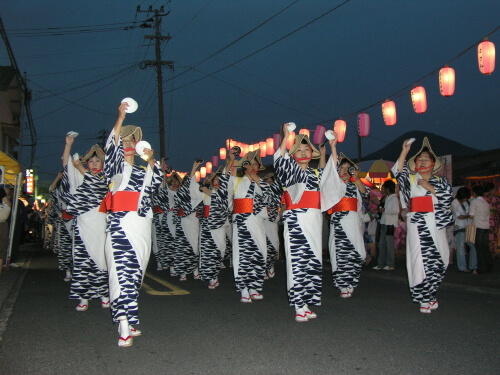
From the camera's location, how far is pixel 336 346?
5121 mm

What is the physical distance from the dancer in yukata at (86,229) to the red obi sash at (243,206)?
2074 mm

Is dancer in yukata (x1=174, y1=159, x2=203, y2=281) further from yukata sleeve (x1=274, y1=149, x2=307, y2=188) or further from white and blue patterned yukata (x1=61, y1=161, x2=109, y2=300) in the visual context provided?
yukata sleeve (x1=274, y1=149, x2=307, y2=188)

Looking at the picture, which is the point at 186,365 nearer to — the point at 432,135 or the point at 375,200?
the point at 375,200

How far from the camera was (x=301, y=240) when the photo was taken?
6.62m

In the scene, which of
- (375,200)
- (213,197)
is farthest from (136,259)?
(375,200)

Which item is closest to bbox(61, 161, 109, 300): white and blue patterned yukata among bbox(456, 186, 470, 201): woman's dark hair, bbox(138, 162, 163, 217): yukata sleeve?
bbox(138, 162, 163, 217): yukata sleeve

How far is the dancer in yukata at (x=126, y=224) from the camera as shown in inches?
215

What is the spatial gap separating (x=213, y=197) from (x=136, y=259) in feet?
15.2

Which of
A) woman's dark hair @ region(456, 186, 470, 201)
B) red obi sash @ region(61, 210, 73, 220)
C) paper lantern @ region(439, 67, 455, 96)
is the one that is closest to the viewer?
red obi sash @ region(61, 210, 73, 220)

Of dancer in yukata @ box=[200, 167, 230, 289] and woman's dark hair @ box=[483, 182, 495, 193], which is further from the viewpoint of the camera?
woman's dark hair @ box=[483, 182, 495, 193]

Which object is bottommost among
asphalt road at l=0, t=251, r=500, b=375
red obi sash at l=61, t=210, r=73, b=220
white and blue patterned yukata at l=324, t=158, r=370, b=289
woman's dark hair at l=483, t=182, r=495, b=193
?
asphalt road at l=0, t=251, r=500, b=375

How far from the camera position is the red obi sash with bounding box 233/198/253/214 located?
8516 mm

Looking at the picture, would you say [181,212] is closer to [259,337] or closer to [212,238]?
[212,238]

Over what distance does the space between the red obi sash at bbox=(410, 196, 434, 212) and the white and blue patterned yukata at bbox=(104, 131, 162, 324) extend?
332 cm
